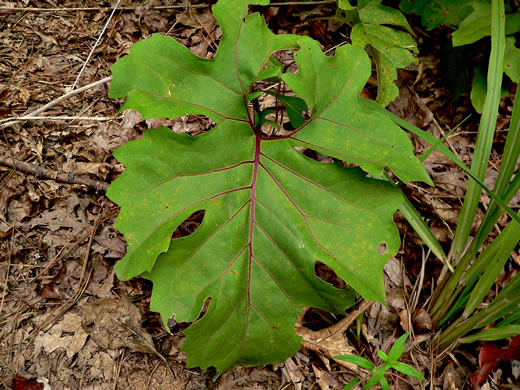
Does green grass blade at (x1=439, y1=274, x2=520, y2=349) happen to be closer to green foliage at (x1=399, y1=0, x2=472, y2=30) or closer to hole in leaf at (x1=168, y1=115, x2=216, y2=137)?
green foliage at (x1=399, y1=0, x2=472, y2=30)

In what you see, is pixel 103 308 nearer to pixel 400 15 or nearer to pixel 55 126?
pixel 55 126

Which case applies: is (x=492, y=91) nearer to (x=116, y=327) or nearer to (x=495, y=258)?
(x=495, y=258)

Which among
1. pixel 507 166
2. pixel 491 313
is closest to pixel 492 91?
pixel 507 166

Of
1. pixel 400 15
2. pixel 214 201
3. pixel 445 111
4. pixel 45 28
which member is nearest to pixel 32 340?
pixel 214 201

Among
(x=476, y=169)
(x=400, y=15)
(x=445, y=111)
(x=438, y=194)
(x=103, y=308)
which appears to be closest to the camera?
(x=476, y=169)

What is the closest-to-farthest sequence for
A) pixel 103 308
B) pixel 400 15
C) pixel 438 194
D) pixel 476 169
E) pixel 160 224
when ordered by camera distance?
pixel 160 224 < pixel 476 169 < pixel 103 308 < pixel 400 15 < pixel 438 194
